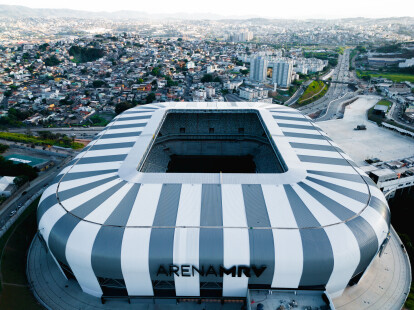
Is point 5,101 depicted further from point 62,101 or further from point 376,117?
point 376,117

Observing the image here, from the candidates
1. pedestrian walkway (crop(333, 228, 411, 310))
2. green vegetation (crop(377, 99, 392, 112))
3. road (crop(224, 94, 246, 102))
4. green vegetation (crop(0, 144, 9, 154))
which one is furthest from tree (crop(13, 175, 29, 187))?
green vegetation (crop(377, 99, 392, 112))

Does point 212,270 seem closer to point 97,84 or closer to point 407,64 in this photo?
point 97,84

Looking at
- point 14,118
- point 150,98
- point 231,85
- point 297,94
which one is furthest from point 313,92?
point 14,118

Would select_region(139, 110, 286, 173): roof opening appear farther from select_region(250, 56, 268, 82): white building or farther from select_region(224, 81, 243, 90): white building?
select_region(250, 56, 268, 82): white building

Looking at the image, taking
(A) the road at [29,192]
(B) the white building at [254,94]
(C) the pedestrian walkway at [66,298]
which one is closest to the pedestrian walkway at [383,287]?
(C) the pedestrian walkway at [66,298]

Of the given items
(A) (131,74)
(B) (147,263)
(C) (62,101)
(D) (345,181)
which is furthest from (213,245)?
(A) (131,74)

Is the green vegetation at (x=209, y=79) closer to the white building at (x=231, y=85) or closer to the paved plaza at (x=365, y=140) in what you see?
the white building at (x=231, y=85)
